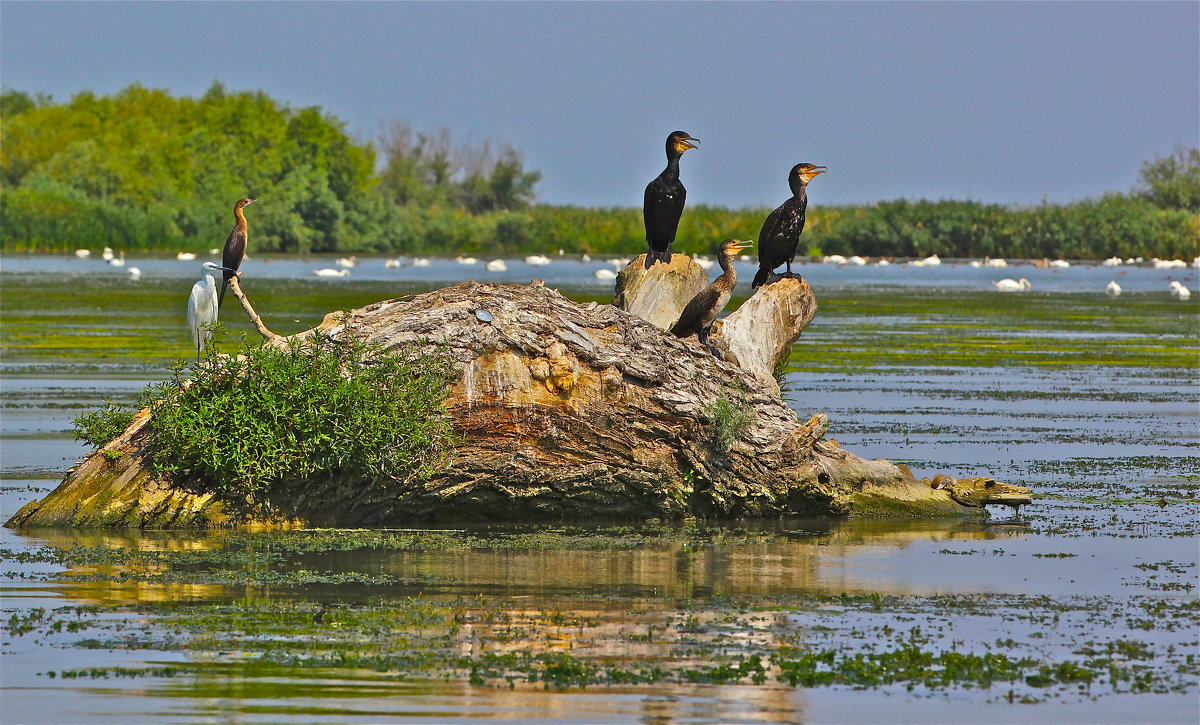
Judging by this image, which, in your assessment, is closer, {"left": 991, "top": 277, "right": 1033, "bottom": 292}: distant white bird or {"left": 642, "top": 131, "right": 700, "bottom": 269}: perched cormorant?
{"left": 642, "top": 131, "right": 700, "bottom": 269}: perched cormorant

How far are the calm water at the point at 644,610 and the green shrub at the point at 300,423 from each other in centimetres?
42

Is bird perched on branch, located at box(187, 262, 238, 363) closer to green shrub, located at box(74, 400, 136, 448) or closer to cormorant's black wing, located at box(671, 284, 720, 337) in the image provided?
green shrub, located at box(74, 400, 136, 448)

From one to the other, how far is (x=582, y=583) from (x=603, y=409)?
227 cm

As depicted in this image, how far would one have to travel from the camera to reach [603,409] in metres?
12.0

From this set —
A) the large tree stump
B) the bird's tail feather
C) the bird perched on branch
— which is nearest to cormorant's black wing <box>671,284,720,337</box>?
the large tree stump

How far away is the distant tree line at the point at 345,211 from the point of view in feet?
282

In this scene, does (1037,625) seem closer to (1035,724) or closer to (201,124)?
(1035,724)

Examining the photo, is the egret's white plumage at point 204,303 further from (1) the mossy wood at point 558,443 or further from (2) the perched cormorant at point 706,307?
(2) the perched cormorant at point 706,307

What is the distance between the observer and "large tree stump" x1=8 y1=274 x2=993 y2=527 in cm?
1174

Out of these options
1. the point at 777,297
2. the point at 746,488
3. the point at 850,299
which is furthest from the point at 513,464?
the point at 850,299

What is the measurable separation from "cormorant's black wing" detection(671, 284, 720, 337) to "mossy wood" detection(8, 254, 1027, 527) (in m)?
0.29

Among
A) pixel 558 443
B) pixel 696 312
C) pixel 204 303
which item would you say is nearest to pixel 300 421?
pixel 558 443

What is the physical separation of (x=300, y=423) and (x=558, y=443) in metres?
1.74

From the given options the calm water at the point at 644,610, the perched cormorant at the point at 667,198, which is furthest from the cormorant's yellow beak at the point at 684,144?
the calm water at the point at 644,610
